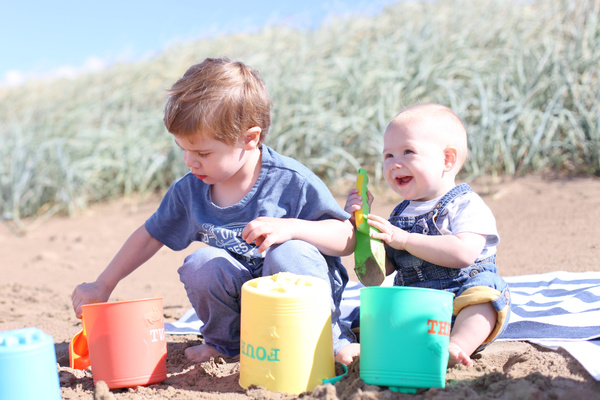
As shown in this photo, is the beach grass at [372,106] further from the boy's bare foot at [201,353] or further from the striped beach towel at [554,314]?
the boy's bare foot at [201,353]

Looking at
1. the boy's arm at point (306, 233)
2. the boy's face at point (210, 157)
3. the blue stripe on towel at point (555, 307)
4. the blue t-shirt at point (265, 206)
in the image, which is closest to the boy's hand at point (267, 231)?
the boy's arm at point (306, 233)

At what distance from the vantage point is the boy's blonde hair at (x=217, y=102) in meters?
1.89

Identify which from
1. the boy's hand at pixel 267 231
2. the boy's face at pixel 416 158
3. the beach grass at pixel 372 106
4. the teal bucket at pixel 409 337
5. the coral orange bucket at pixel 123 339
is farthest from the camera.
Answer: the beach grass at pixel 372 106

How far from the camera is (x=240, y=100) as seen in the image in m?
1.96

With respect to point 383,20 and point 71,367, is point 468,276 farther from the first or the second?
point 383,20

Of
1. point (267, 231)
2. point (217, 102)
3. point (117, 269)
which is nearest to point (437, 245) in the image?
point (267, 231)

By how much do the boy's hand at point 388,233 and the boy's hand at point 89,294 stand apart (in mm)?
980

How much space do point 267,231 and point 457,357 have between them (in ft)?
2.18

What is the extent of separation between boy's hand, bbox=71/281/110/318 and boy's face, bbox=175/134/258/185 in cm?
54

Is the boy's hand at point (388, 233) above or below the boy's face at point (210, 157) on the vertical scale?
below

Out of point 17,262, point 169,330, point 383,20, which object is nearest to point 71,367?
point 169,330

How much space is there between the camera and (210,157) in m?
1.94

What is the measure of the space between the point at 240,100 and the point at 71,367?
1061mm

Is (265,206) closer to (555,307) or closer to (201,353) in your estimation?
(201,353)
